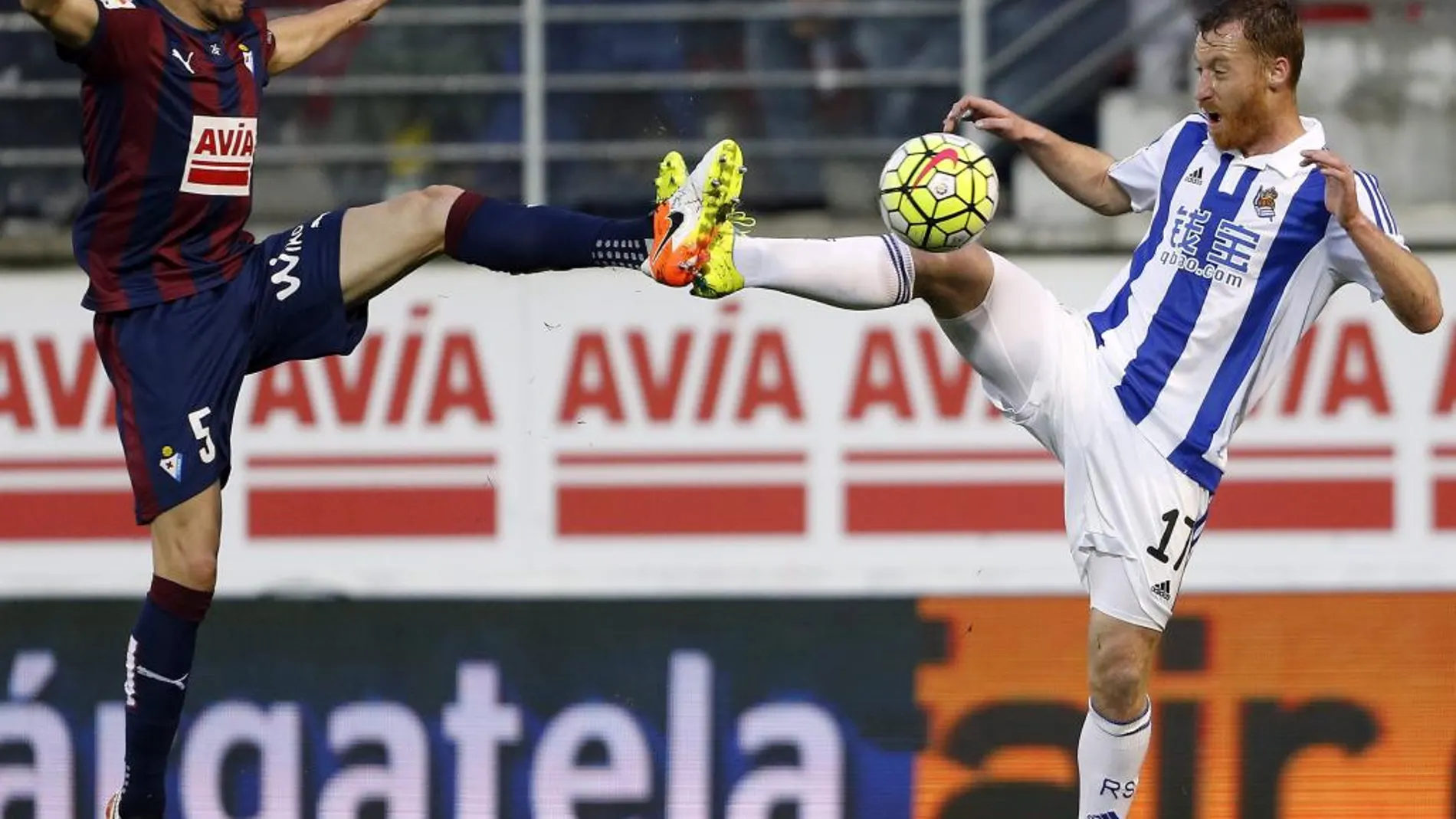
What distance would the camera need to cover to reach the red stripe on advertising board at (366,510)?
20.4 feet

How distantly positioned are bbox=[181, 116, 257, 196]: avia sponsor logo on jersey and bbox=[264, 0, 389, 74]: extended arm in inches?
10.0

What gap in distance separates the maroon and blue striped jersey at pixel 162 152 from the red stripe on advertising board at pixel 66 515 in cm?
127

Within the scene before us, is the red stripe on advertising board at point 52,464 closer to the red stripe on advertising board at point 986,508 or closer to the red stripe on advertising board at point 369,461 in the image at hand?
the red stripe on advertising board at point 369,461

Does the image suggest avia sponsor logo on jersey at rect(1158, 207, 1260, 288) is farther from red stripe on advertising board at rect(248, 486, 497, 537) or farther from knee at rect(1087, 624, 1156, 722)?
red stripe on advertising board at rect(248, 486, 497, 537)

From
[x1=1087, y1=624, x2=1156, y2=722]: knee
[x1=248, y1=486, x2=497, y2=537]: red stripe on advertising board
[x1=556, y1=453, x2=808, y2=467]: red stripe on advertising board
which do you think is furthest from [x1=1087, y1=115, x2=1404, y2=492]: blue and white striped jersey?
[x1=248, y1=486, x2=497, y2=537]: red stripe on advertising board

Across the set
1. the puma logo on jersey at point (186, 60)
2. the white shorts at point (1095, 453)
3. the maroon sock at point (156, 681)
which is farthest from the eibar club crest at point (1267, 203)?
the maroon sock at point (156, 681)

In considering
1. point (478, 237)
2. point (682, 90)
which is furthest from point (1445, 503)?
point (478, 237)

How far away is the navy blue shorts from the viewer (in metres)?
5.00

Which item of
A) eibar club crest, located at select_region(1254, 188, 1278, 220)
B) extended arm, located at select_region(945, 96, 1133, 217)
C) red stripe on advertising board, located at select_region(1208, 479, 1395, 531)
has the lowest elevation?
red stripe on advertising board, located at select_region(1208, 479, 1395, 531)

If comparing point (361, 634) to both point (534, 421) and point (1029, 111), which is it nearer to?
point (534, 421)

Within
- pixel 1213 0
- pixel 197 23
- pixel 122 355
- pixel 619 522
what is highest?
pixel 1213 0

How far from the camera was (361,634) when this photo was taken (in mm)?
6281

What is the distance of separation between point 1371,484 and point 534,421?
2.33m

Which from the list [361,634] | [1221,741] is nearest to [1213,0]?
[1221,741]
